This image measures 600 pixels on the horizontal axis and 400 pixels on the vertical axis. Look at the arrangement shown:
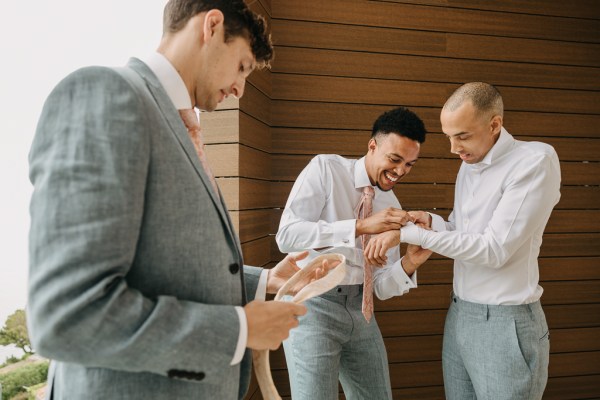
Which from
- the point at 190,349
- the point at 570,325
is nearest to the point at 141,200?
the point at 190,349

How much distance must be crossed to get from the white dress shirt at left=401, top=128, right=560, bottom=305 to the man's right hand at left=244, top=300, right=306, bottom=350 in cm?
120

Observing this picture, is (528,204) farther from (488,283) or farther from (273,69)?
(273,69)

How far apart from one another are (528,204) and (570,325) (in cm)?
210

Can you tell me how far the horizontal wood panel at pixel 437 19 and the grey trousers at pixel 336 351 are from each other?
76.0 inches

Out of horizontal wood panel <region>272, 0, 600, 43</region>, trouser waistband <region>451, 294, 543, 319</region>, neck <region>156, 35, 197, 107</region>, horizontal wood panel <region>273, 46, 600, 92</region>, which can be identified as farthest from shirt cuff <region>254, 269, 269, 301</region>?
horizontal wood panel <region>272, 0, 600, 43</region>

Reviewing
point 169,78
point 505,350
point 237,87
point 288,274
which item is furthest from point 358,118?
point 169,78

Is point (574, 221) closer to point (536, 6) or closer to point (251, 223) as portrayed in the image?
point (536, 6)

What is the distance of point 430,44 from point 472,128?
1.46 m

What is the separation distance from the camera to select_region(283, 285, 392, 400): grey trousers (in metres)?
1.91

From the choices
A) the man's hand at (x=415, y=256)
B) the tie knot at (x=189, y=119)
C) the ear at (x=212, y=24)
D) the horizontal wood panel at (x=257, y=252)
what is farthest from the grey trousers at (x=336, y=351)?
the ear at (x=212, y=24)

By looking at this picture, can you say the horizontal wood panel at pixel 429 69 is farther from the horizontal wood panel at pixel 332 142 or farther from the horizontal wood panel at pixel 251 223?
the horizontal wood panel at pixel 251 223

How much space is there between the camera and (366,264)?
2041mm

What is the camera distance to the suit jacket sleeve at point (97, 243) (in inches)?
25.8

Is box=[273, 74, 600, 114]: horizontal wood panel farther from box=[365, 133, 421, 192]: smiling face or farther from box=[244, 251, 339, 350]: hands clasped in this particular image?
box=[244, 251, 339, 350]: hands clasped
